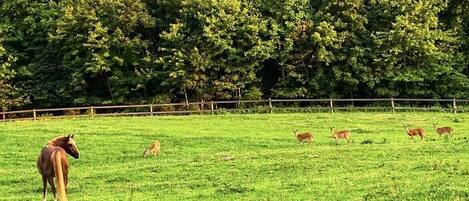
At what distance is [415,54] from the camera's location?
44.1 m

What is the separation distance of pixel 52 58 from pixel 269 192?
128ft

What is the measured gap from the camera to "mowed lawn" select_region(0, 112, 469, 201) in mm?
12414

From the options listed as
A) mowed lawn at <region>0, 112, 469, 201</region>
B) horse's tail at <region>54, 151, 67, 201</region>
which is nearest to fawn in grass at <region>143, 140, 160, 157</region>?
mowed lawn at <region>0, 112, 469, 201</region>

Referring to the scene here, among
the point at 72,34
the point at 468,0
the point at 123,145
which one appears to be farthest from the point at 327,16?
the point at 123,145

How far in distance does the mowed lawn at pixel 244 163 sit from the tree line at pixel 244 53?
1238 cm

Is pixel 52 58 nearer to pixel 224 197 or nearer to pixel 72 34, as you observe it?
pixel 72 34

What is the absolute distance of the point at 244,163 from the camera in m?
17.2

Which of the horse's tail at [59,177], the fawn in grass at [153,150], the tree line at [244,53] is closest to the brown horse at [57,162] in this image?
the horse's tail at [59,177]

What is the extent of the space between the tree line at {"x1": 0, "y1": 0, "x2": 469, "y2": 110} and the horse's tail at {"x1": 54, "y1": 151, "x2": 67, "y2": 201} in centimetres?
3111

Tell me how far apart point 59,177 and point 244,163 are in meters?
6.79

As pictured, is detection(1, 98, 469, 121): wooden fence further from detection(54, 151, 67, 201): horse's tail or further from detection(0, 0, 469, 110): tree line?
detection(54, 151, 67, 201): horse's tail

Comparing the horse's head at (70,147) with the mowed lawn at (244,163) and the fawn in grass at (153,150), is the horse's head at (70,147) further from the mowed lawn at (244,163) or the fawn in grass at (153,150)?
the fawn in grass at (153,150)

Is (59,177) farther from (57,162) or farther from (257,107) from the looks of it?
(257,107)

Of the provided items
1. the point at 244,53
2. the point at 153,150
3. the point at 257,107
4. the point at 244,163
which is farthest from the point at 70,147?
the point at 244,53
